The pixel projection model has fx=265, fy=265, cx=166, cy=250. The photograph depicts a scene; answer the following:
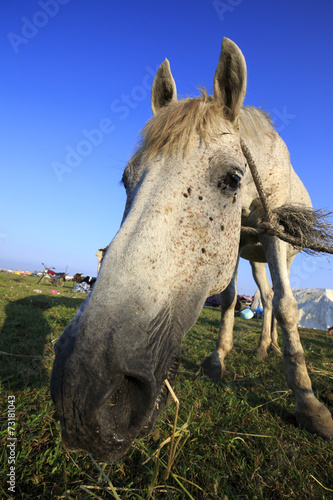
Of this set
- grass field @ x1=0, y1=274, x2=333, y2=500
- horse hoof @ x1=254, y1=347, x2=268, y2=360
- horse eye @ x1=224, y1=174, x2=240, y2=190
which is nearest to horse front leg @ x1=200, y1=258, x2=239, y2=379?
grass field @ x1=0, y1=274, x2=333, y2=500

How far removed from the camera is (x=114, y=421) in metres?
1.17

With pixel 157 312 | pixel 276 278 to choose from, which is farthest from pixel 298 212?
pixel 157 312

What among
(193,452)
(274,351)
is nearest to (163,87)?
(193,452)

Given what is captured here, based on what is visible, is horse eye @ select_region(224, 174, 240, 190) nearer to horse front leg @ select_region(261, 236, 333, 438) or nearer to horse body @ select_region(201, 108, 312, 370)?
horse body @ select_region(201, 108, 312, 370)

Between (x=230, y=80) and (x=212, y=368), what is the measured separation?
10.9 ft

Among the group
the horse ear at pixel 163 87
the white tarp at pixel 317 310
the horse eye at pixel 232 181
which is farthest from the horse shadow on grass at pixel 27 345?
the white tarp at pixel 317 310

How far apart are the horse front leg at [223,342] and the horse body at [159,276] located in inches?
38.4

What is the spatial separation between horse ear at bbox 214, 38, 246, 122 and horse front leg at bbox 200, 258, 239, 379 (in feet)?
9.50

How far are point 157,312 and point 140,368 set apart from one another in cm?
31

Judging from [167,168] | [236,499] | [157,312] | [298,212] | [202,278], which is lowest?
[236,499]

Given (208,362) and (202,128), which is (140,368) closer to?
(202,128)

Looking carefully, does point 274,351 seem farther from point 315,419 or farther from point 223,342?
point 315,419

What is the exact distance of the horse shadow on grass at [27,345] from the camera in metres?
2.64

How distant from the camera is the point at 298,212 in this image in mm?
3336
